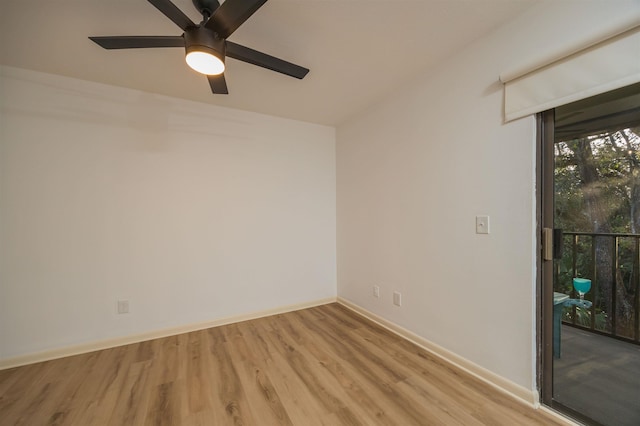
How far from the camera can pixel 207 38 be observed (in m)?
1.32

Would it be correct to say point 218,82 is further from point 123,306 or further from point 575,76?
point 123,306

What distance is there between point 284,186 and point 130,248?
168cm

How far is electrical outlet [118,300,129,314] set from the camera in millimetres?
2324

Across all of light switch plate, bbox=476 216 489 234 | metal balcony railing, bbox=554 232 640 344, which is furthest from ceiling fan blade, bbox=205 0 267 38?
metal balcony railing, bbox=554 232 640 344

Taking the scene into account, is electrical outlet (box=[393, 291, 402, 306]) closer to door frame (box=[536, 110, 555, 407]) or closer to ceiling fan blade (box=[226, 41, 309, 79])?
door frame (box=[536, 110, 555, 407])

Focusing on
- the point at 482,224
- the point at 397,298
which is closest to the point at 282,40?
the point at 482,224

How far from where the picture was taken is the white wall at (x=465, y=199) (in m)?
1.52

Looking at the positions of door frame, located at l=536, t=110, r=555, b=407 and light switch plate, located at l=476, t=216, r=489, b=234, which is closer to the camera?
door frame, located at l=536, t=110, r=555, b=407

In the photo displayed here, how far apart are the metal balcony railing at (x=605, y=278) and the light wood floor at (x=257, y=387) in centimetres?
64

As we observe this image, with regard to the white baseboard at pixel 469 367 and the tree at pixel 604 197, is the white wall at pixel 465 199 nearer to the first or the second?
the white baseboard at pixel 469 367

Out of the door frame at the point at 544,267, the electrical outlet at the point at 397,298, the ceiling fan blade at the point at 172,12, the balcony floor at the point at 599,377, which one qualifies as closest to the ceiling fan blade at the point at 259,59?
the ceiling fan blade at the point at 172,12

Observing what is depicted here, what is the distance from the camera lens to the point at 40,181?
2.09m

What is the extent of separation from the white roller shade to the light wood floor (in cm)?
179

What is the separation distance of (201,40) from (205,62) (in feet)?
0.43
